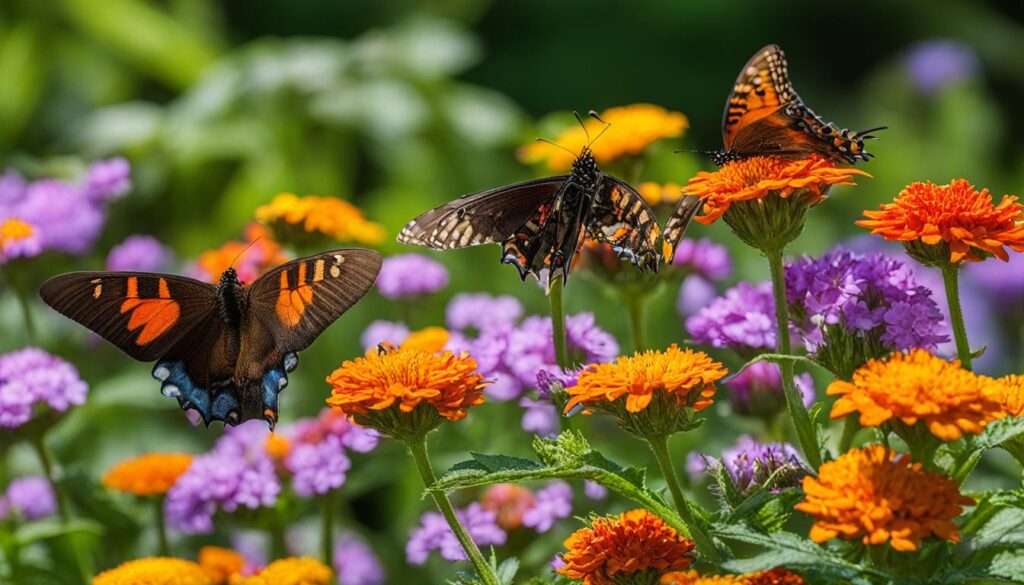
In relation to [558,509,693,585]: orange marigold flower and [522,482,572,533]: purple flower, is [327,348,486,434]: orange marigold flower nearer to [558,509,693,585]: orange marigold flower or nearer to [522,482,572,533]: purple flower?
[558,509,693,585]: orange marigold flower

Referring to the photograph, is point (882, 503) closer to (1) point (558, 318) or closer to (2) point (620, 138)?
(1) point (558, 318)

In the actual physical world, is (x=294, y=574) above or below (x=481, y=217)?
below

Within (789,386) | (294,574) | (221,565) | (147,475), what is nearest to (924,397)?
(789,386)

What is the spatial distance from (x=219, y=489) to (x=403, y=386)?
0.49 metres

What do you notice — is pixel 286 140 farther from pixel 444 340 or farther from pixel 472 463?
pixel 472 463

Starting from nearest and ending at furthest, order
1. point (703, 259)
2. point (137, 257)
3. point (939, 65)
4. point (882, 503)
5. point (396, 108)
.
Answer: point (882, 503) → point (703, 259) → point (137, 257) → point (396, 108) → point (939, 65)

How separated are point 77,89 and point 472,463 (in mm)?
2544

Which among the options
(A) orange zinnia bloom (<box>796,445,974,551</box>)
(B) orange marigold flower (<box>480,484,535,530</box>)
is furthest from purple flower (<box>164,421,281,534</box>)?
(A) orange zinnia bloom (<box>796,445,974,551</box>)

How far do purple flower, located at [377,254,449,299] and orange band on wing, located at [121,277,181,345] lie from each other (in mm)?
360

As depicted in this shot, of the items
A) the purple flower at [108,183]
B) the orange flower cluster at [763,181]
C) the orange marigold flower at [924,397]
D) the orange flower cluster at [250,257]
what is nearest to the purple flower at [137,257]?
the purple flower at [108,183]

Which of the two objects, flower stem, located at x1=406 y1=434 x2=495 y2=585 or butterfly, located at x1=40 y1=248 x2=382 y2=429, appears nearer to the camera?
flower stem, located at x1=406 y1=434 x2=495 y2=585

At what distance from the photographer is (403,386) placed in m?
1.06

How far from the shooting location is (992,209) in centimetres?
107

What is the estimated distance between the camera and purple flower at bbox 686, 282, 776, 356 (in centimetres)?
129
